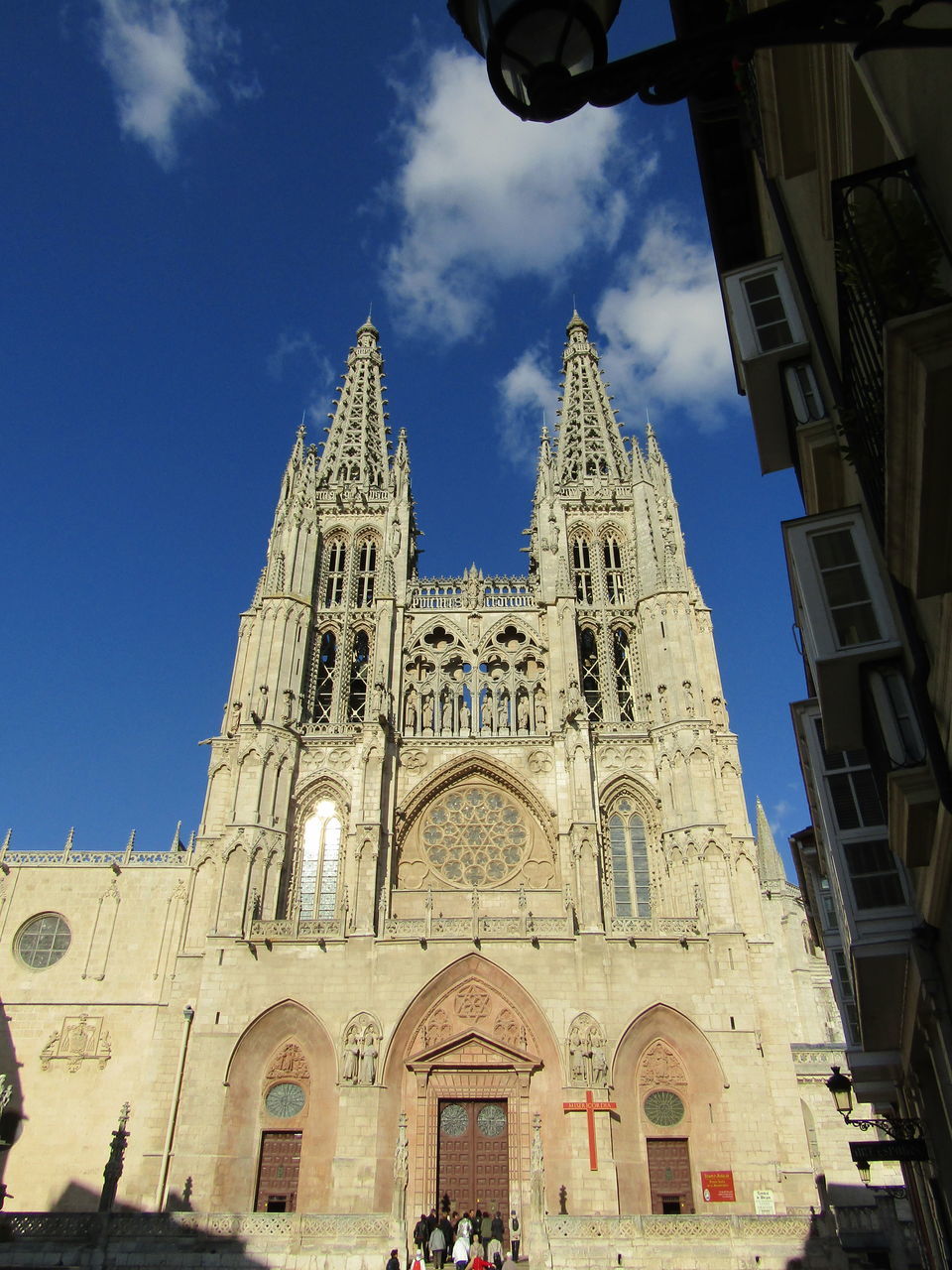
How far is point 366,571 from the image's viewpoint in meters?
35.6

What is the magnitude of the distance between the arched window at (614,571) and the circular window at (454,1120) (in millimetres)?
17897

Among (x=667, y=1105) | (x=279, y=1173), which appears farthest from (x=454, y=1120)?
(x=667, y=1105)

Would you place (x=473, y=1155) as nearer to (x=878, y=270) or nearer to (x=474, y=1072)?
(x=474, y=1072)

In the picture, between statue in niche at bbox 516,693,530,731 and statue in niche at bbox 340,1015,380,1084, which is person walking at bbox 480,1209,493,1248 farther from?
statue in niche at bbox 516,693,530,731

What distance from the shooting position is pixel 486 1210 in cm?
2239

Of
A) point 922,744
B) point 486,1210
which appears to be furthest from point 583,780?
point 922,744

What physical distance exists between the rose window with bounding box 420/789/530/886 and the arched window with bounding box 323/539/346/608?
9253mm

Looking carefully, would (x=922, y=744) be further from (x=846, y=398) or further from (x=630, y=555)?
(x=630, y=555)

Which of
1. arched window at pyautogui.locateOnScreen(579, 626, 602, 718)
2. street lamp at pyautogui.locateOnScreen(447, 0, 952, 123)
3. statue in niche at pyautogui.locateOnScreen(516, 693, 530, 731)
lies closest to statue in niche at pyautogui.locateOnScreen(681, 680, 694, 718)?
arched window at pyautogui.locateOnScreen(579, 626, 602, 718)

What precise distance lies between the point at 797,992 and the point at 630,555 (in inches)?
745

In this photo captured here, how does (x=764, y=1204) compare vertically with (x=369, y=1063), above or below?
below

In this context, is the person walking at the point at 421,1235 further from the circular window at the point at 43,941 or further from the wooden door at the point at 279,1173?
the circular window at the point at 43,941

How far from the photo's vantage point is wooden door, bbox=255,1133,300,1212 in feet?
74.1

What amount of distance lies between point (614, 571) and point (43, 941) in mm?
23526
